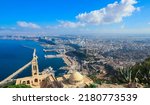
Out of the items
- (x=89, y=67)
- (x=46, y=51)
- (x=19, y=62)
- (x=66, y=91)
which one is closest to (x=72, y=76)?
(x=66, y=91)

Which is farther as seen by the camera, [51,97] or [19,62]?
[19,62]

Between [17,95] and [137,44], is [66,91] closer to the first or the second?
[17,95]

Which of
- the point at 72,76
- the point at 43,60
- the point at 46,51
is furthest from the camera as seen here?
the point at 46,51

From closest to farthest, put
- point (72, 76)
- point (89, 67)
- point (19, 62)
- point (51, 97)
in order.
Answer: point (51, 97), point (72, 76), point (89, 67), point (19, 62)

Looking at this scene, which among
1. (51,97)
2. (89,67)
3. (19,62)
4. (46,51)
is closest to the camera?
(51,97)

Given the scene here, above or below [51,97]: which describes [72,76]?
below

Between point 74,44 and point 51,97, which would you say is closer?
point 51,97

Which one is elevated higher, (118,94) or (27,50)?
(118,94)

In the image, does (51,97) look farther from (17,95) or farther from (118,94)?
(118,94)

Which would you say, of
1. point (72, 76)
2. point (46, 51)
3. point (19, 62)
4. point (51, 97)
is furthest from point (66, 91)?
point (46, 51)
